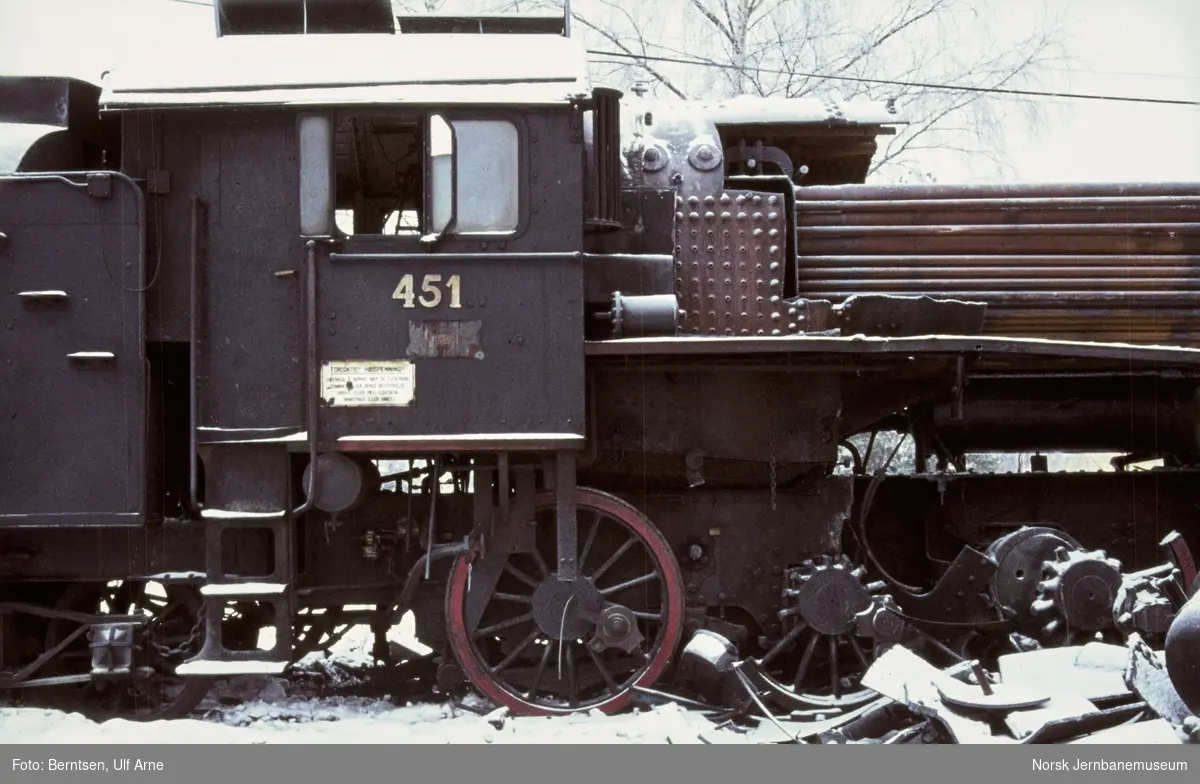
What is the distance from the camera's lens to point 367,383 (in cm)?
535

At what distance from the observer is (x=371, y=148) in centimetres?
627

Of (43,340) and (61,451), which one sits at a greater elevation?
(43,340)

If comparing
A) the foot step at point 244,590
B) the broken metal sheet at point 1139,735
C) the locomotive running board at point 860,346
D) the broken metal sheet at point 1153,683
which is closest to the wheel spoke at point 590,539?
the locomotive running board at point 860,346

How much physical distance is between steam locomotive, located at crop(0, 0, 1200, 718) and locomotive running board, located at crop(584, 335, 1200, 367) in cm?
2

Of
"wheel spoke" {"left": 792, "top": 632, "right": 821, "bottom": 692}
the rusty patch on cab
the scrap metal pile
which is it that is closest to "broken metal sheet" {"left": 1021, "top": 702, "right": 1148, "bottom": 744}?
the scrap metal pile

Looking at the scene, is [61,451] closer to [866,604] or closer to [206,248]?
[206,248]

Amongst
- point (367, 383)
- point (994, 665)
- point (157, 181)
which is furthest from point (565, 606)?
point (157, 181)

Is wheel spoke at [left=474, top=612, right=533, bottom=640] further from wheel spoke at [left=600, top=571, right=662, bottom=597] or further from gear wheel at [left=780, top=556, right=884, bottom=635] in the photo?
gear wheel at [left=780, top=556, right=884, bottom=635]

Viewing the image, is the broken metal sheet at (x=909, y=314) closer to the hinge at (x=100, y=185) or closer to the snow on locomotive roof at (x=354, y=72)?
the snow on locomotive roof at (x=354, y=72)

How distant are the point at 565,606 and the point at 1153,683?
8.19 feet

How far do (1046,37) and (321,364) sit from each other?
16.0 ft

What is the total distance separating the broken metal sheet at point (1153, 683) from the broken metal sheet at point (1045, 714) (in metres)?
0.22

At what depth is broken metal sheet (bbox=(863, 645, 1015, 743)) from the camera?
4.62m
